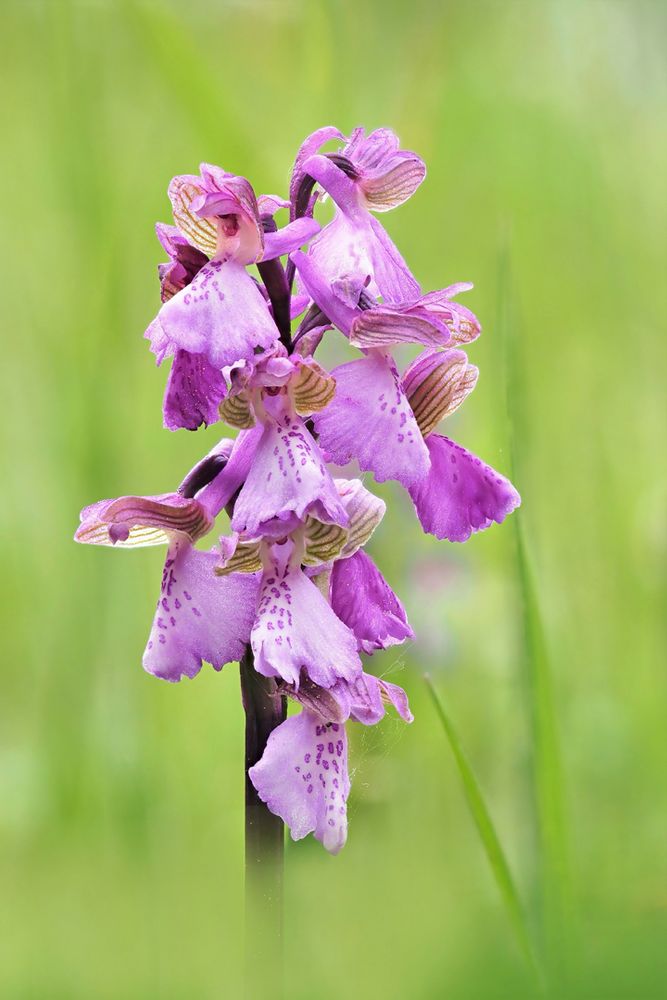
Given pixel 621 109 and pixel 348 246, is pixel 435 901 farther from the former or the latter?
pixel 621 109

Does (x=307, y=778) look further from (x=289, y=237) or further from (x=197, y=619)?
(x=289, y=237)

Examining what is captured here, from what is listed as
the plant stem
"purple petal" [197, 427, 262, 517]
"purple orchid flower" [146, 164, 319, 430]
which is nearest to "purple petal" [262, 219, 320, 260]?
"purple orchid flower" [146, 164, 319, 430]

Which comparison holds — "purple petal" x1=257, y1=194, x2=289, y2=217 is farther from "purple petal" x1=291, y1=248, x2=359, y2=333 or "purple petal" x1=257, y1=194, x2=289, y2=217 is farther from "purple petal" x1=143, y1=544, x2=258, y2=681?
"purple petal" x1=143, y1=544, x2=258, y2=681

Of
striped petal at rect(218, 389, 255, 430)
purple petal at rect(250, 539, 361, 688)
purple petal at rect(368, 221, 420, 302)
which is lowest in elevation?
purple petal at rect(250, 539, 361, 688)

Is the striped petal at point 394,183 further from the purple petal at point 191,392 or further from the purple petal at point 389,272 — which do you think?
the purple petal at point 191,392

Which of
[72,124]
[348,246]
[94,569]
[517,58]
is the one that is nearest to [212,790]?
[94,569]

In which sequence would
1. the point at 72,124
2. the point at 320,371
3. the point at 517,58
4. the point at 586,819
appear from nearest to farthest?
the point at 320,371
the point at 72,124
the point at 586,819
the point at 517,58

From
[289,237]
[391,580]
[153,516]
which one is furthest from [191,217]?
[391,580]
